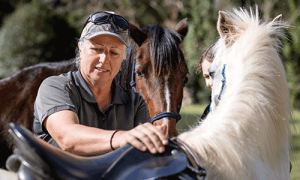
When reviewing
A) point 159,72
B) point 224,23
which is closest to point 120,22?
point 224,23

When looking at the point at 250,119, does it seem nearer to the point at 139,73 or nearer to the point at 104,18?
the point at 104,18

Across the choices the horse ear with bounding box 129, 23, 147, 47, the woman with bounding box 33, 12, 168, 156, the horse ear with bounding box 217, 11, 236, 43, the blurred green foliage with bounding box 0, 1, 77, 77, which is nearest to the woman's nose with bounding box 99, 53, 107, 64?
the woman with bounding box 33, 12, 168, 156

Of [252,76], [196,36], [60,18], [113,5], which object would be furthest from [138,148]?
[113,5]

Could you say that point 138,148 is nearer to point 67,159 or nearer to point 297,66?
point 67,159

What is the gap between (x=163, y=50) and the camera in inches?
116

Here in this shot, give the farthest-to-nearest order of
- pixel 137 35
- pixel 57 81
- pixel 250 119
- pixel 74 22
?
pixel 74 22 → pixel 137 35 → pixel 57 81 → pixel 250 119

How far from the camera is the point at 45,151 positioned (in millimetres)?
918

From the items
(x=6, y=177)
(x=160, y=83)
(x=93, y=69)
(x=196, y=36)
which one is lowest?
(x=196, y=36)

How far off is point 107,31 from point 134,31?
5.49 feet

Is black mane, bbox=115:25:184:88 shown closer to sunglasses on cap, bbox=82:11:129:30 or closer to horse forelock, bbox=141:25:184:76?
horse forelock, bbox=141:25:184:76

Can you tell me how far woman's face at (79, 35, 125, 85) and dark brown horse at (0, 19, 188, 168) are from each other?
43.0 inches

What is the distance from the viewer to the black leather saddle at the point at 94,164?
87 centimetres

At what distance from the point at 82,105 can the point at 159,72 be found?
4.47 feet

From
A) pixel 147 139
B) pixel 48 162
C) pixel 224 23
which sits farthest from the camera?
pixel 224 23
